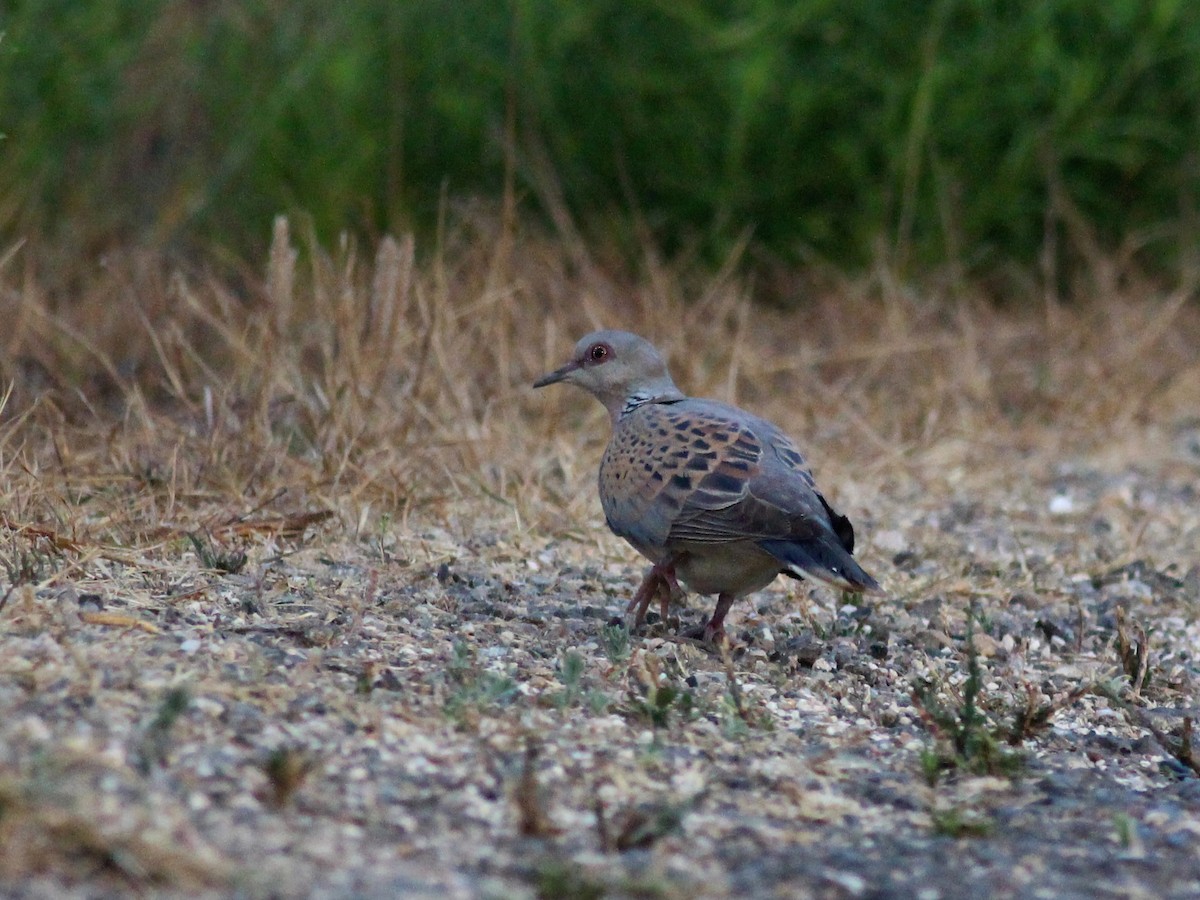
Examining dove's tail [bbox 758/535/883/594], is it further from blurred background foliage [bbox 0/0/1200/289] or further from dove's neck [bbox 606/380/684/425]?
blurred background foliage [bbox 0/0/1200/289]

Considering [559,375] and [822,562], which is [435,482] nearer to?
[559,375]

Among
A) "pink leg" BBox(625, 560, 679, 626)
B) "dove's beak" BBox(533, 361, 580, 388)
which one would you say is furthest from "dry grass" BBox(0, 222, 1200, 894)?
"dove's beak" BBox(533, 361, 580, 388)

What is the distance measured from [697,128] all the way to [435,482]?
2.78 meters

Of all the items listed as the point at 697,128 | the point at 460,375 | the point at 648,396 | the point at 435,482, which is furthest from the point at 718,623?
the point at 697,128

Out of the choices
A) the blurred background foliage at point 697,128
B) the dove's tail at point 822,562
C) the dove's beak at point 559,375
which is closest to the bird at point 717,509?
the dove's tail at point 822,562

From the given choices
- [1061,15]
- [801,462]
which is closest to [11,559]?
[801,462]

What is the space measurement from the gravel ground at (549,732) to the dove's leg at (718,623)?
0.21ft

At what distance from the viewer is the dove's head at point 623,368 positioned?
450 cm

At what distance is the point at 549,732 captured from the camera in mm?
3105

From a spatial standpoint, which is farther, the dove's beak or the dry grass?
the dove's beak

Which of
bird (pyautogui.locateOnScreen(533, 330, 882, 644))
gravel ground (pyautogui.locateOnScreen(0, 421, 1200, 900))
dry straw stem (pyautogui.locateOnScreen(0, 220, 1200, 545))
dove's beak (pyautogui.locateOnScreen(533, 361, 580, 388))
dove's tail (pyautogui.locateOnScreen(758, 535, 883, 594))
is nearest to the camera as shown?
gravel ground (pyautogui.locateOnScreen(0, 421, 1200, 900))

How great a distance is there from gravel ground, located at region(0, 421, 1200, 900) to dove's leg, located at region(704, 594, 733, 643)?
2.6 inches

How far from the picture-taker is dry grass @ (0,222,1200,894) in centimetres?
276

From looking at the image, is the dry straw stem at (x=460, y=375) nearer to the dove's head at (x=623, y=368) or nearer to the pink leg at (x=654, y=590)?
Answer: the dove's head at (x=623, y=368)
